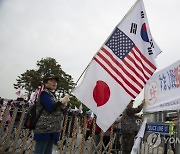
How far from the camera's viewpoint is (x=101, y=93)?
3.96m

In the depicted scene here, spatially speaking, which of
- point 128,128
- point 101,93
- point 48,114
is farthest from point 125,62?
point 128,128

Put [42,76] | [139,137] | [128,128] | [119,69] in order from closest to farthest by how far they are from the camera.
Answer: [119,69] < [139,137] < [128,128] < [42,76]

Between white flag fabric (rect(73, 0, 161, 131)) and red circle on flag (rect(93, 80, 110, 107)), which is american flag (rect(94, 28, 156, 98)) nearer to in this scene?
white flag fabric (rect(73, 0, 161, 131))

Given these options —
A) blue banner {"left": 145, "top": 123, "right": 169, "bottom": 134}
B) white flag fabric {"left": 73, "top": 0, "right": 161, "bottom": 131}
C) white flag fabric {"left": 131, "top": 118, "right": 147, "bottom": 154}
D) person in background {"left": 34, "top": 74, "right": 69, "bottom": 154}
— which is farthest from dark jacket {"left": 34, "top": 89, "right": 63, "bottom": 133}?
blue banner {"left": 145, "top": 123, "right": 169, "bottom": 134}

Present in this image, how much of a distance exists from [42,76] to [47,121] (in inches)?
1250

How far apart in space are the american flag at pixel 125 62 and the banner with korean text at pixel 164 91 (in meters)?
0.39

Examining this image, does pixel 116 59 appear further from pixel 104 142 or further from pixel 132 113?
pixel 104 142

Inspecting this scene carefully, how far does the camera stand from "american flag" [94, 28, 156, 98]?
13.5ft

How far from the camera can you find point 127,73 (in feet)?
13.7

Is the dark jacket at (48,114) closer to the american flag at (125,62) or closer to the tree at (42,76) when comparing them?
the american flag at (125,62)

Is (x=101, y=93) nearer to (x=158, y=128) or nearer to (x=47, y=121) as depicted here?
(x=47, y=121)

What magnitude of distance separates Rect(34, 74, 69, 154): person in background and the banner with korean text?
1652mm

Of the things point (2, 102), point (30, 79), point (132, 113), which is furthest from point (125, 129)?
point (30, 79)

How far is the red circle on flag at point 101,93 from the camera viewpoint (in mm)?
3933
